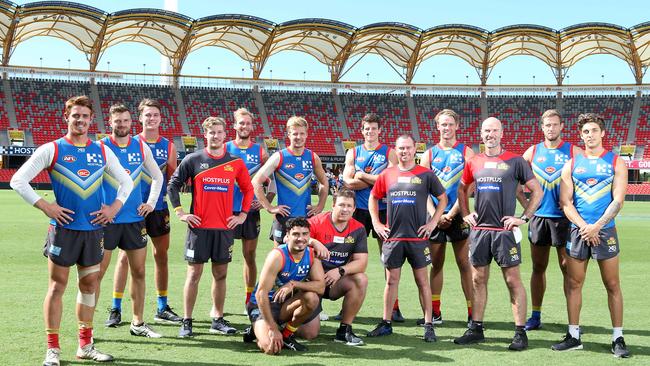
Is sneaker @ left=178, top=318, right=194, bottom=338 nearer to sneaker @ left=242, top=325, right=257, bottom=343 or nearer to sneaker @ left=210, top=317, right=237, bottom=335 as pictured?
sneaker @ left=210, top=317, right=237, bottom=335

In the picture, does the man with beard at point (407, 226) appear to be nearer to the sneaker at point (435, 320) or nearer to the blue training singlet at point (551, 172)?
the sneaker at point (435, 320)

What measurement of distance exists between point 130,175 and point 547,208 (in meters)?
4.46

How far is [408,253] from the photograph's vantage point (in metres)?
6.20

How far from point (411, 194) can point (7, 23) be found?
4362 centimetres

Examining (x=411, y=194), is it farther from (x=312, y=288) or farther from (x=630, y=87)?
(x=630, y=87)

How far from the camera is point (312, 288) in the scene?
5.61 metres

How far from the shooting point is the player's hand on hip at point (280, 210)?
6.93 meters

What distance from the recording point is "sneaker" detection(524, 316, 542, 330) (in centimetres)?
655

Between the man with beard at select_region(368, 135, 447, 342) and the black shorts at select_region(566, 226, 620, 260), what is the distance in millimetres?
1325

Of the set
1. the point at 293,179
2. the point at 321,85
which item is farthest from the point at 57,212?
the point at 321,85

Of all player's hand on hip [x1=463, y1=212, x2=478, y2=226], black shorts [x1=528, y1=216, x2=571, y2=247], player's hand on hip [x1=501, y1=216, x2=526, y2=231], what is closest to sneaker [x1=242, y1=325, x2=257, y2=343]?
player's hand on hip [x1=463, y1=212, x2=478, y2=226]

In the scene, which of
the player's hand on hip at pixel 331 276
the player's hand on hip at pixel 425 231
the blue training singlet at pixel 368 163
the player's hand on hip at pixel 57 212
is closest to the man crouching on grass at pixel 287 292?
the player's hand on hip at pixel 331 276

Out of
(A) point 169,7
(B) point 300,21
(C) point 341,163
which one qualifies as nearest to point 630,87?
(C) point 341,163

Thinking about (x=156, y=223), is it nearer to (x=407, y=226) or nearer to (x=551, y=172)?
(x=407, y=226)
